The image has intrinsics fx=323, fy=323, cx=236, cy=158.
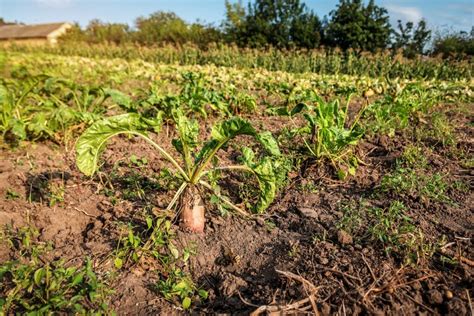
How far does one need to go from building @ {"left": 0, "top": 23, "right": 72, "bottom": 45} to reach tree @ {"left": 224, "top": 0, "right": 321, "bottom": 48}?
2240 centimetres

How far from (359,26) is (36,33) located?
36.6 m

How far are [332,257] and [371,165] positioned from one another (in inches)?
49.6

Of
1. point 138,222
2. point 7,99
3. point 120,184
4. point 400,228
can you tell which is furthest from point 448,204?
point 7,99

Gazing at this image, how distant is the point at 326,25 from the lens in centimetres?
2036

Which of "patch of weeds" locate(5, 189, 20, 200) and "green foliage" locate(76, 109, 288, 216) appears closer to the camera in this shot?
"green foliage" locate(76, 109, 288, 216)

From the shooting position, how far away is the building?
118 ft

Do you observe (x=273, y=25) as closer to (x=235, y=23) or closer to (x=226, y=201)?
(x=235, y=23)

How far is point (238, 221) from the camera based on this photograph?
210 cm

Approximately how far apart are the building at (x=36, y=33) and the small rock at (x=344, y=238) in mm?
39758

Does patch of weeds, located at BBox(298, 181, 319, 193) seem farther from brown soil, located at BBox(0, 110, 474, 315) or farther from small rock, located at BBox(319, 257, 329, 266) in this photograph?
small rock, located at BBox(319, 257, 329, 266)

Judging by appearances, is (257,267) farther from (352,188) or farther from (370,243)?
(352,188)

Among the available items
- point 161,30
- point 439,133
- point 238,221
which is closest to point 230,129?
point 238,221

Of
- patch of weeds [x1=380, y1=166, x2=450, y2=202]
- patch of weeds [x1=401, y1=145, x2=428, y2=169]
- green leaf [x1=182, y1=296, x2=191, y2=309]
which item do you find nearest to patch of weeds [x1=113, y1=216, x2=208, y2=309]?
green leaf [x1=182, y1=296, x2=191, y2=309]

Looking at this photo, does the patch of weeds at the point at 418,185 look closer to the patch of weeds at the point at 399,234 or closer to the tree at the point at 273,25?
the patch of weeds at the point at 399,234
